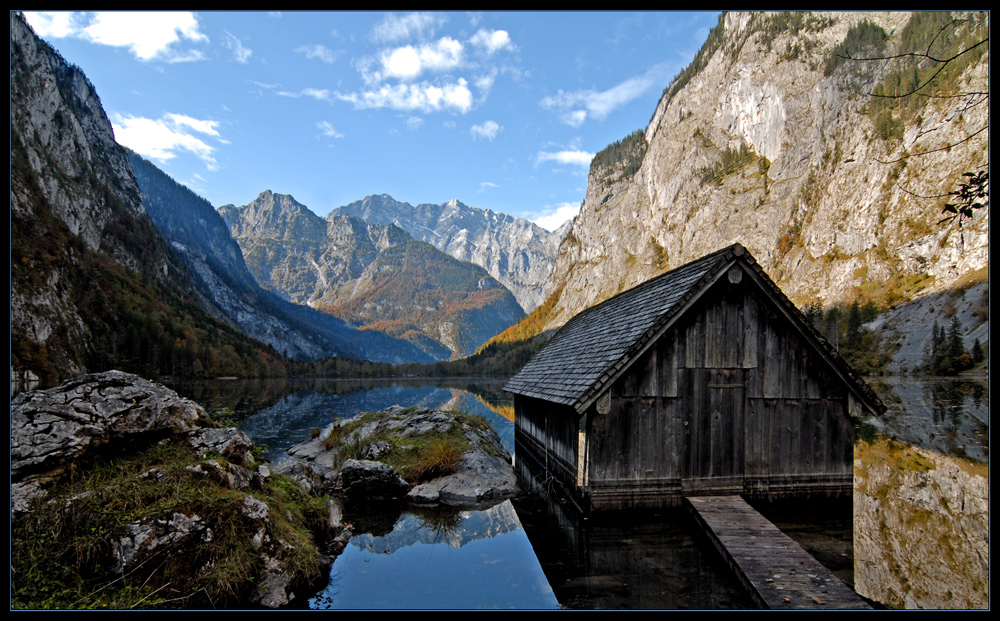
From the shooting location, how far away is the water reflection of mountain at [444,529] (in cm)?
1220

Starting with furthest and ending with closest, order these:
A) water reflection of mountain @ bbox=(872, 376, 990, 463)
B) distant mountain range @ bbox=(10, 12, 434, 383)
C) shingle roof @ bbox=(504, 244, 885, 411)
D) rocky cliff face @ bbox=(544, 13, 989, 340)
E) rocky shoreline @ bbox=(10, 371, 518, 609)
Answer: rocky cliff face @ bbox=(544, 13, 989, 340), distant mountain range @ bbox=(10, 12, 434, 383), water reflection of mountain @ bbox=(872, 376, 990, 463), shingle roof @ bbox=(504, 244, 885, 411), rocky shoreline @ bbox=(10, 371, 518, 609)

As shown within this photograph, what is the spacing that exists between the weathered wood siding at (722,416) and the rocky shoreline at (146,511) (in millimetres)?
7519

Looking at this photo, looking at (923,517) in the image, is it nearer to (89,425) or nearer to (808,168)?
(89,425)

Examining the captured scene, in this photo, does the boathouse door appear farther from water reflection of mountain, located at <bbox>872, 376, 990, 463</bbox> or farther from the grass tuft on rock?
the grass tuft on rock

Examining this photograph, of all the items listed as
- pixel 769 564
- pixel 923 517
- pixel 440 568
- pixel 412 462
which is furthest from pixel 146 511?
pixel 923 517

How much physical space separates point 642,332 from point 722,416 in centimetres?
323

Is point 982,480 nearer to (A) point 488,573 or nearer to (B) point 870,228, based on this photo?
(A) point 488,573

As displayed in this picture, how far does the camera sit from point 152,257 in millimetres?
149750

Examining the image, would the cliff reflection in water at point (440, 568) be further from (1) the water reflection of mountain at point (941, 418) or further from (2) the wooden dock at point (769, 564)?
(1) the water reflection of mountain at point (941, 418)

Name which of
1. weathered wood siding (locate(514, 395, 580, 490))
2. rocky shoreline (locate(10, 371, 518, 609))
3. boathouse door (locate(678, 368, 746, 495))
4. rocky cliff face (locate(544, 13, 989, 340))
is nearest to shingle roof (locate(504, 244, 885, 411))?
weathered wood siding (locate(514, 395, 580, 490))

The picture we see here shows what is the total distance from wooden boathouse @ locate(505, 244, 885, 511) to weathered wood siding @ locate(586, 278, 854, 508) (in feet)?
0.09

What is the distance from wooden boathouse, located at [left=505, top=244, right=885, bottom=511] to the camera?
12305mm
